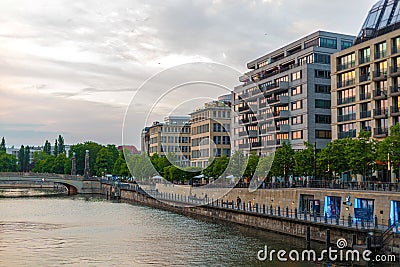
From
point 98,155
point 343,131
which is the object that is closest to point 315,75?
point 343,131

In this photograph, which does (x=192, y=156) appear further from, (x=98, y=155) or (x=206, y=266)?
(x=206, y=266)

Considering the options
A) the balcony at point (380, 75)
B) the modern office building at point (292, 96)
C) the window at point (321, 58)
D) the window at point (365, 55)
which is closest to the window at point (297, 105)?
the modern office building at point (292, 96)

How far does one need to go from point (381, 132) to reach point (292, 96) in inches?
1160

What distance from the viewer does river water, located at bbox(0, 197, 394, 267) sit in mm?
42906

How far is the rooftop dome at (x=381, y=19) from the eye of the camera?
255ft

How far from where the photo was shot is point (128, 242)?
2092 inches

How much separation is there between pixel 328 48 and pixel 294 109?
1348cm

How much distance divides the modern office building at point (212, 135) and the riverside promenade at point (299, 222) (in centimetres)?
3990

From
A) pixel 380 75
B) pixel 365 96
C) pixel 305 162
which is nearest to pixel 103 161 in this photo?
pixel 305 162

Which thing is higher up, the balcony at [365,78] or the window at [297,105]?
the balcony at [365,78]

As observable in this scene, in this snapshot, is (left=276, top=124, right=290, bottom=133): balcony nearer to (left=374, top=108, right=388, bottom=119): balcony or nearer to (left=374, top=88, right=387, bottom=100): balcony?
(left=374, top=108, right=388, bottom=119): balcony

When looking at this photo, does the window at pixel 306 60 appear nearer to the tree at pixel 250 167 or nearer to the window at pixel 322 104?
the window at pixel 322 104

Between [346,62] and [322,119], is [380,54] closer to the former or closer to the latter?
[346,62]

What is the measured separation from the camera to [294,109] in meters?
102
